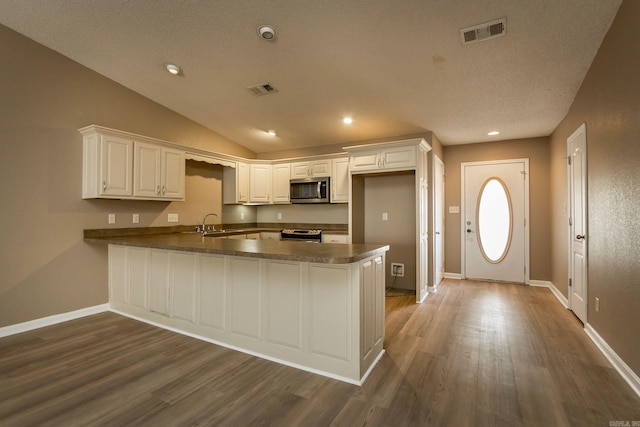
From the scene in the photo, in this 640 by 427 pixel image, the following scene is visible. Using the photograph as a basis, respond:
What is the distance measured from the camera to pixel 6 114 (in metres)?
3.12

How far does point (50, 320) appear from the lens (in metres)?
3.41

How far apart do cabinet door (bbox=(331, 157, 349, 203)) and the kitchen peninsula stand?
2.36m

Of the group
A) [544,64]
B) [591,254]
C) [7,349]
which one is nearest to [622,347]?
[591,254]

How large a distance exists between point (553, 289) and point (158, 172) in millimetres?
6152

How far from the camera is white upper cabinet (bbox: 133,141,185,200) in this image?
3.89m

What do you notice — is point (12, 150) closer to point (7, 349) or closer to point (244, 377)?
point (7, 349)

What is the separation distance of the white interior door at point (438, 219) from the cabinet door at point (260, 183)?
295 centimetres

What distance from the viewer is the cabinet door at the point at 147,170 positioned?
3.86 m

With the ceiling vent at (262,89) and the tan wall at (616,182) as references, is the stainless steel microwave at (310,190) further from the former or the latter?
the tan wall at (616,182)

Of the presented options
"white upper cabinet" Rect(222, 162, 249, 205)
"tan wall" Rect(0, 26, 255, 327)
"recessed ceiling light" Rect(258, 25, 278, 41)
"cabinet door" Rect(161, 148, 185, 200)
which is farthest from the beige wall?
"tan wall" Rect(0, 26, 255, 327)

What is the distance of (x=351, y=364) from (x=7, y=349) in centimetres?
318

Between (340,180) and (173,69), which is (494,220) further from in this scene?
(173,69)

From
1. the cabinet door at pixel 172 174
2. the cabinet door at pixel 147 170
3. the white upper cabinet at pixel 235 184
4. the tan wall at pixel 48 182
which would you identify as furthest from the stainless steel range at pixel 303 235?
the tan wall at pixel 48 182

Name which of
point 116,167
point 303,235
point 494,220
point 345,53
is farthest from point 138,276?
point 494,220
